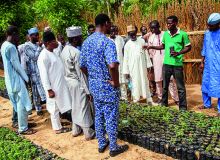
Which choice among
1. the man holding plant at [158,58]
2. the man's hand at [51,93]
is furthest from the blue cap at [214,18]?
the man's hand at [51,93]

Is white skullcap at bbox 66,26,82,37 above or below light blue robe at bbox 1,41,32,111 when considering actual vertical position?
above

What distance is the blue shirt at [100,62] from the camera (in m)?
4.70

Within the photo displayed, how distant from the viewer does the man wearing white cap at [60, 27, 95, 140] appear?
564 cm

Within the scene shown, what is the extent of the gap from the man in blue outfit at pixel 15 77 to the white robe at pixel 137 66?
253 centimetres

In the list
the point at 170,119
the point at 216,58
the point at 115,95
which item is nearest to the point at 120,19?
the point at 216,58

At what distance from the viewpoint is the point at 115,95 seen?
4957 millimetres

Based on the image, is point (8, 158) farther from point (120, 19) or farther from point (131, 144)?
point (120, 19)

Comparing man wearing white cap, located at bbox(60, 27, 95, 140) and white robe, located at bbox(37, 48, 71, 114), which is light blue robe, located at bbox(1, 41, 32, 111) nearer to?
white robe, located at bbox(37, 48, 71, 114)

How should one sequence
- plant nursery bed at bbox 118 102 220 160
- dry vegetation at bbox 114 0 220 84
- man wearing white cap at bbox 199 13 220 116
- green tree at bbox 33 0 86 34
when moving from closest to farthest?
plant nursery bed at bbox 118 102 220 160, man wearing white cap at bbox 199 13 220 116, dry vegetation at bbox 114 0 220 84, green tree at bbox 33 0 86 34

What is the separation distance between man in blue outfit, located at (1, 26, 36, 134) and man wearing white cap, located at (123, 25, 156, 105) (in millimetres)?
2526

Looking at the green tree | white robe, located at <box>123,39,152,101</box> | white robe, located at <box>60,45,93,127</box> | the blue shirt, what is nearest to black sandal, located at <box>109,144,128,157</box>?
the blue shirt

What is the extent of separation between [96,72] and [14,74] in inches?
90.5

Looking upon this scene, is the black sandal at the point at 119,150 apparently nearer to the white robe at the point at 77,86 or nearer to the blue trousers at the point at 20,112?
the white robe at the point at 77,86

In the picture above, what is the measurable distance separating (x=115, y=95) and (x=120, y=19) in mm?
6942
